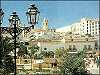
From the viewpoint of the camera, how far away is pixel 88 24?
4197cm

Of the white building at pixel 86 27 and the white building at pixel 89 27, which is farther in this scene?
the white building at pixel 89 27

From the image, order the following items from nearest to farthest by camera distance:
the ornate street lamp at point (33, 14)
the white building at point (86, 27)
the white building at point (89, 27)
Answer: the ornate street lamp at point (33, 14) → the white building at point (86, 27) → the white building at point (89, 27)

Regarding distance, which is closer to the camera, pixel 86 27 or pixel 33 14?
pixel 33 14

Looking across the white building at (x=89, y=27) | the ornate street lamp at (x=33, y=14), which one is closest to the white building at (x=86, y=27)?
the white building at (x=89, y=27)

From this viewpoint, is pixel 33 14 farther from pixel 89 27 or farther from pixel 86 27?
pixel 86 27

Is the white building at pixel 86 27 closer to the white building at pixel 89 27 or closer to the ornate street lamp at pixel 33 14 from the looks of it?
the white building at pixel 89 27

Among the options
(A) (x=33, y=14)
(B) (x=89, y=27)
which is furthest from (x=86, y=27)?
(A) (x=33, y=14)

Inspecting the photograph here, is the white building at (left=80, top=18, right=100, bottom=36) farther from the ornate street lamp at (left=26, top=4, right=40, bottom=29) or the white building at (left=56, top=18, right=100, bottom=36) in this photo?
the ornate street lamp at (left=26, top=4, right=40, bottom=29)

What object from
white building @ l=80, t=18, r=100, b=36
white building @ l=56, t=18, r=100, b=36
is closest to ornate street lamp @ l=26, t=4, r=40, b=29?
white building @ l=56, t=18, r=100, b=36

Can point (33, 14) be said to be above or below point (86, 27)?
below

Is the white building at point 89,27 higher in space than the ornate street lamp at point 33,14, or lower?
higher

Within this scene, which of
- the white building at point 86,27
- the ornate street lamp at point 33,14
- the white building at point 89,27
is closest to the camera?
the ornate street lamp at point 33,14

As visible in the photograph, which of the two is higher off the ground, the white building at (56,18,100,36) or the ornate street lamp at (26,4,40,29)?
the white building at (56,18,100,36)

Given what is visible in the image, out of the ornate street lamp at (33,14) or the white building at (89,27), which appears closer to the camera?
the ornate street lamp at (33,14)
